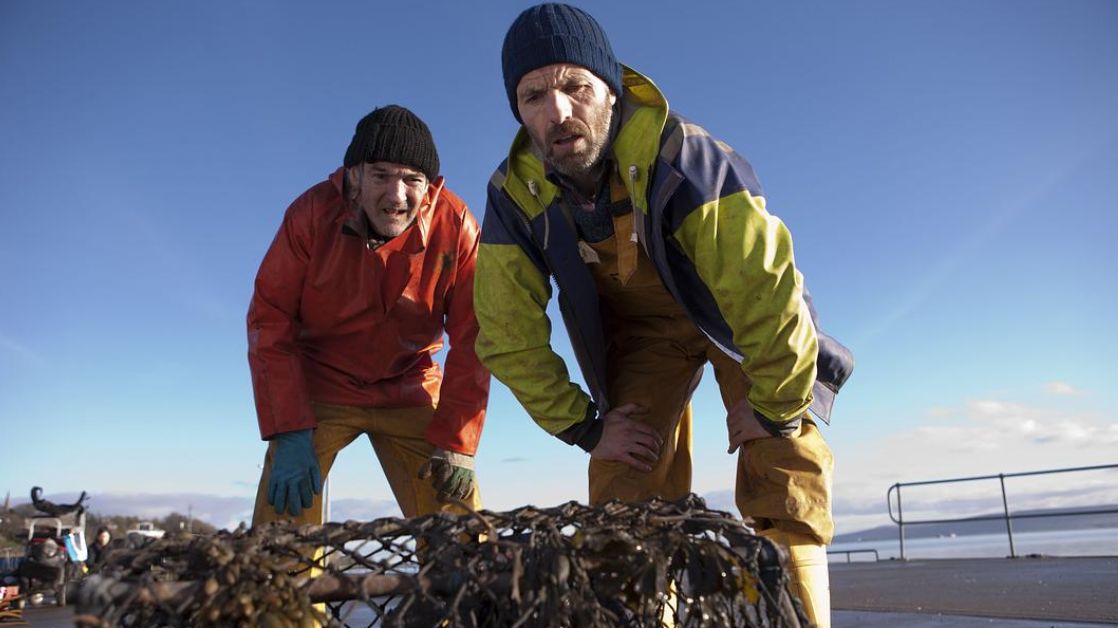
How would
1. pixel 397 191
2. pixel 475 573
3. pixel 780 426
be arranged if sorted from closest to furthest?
pixel 475 573 < pixel 780 426 < pixel 397 191

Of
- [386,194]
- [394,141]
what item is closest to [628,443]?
[386,194]

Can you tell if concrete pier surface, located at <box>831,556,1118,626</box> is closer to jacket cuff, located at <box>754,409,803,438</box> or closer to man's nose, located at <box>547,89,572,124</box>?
jacket cuff, located at <box>754,409,803,438</box>

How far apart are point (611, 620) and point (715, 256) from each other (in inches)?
44.5

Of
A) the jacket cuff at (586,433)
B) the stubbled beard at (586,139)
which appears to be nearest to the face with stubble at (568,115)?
the stubbled beard at (586,139)

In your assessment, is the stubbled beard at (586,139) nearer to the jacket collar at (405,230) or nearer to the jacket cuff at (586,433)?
the jacket cuff at (586,433)

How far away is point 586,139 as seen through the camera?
249cm

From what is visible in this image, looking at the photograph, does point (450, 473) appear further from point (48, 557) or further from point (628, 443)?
point (48, 557)

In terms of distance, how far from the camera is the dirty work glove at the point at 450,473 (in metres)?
3.32

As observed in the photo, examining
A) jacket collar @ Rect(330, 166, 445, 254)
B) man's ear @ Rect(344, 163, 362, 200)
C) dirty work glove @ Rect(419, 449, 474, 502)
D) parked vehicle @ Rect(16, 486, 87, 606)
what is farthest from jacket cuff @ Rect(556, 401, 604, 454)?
→ parked vehicle @ Rect(16, 486, 87, 606)

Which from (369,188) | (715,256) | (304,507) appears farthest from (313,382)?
(715,256)

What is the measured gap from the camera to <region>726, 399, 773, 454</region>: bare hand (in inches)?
95.3

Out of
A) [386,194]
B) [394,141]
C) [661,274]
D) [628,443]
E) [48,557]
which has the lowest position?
[48,557]

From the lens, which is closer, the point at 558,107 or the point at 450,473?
the point at 558,107

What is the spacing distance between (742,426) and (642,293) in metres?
0.58
